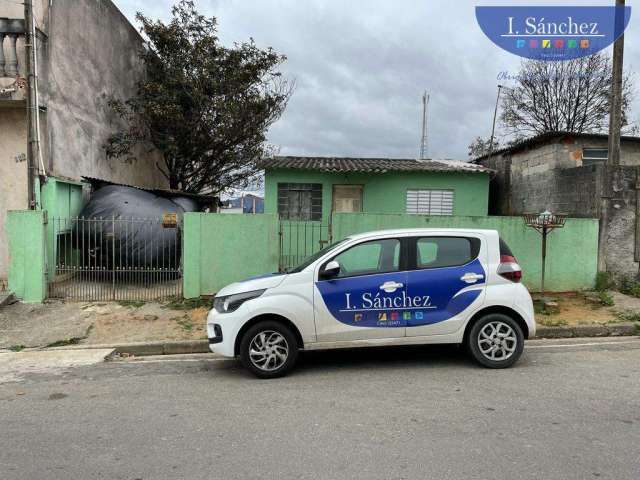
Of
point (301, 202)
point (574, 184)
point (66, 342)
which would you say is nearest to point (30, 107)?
point (66, 342)

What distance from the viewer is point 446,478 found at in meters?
3.21

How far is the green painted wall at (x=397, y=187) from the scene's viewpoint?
14.5 m

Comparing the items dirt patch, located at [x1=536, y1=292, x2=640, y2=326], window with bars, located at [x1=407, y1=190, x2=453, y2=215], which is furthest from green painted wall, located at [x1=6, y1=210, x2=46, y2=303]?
window with bars, located at [x1=407, y1=190, x2=453, y2=215]

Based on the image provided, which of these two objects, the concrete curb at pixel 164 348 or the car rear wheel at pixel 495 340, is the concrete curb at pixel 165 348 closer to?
the concrete curb at pixel 164 348

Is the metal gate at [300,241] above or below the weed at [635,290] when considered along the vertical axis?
above

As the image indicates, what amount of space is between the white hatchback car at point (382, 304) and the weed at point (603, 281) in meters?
5.22

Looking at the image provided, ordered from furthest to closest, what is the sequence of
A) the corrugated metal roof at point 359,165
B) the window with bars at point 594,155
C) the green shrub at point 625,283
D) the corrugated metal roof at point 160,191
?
the corrugated metal roof at point 359,165 < the window with bars at point 594,155 < the corrugated metal roof at point 160,191 < the green shrub at point 625,283

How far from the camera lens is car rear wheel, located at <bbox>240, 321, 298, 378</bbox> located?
5.50m

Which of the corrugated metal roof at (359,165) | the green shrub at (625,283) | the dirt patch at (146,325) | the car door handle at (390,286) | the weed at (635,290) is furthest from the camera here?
the corrugated metal roof at (359,165)

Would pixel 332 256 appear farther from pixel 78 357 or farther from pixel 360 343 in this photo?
pixel 78 357

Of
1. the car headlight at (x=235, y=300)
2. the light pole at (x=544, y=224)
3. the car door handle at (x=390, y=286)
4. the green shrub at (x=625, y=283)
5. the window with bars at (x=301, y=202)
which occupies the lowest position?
the green shrub at (x=625, y=283)

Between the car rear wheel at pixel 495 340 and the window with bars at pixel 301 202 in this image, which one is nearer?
the car rear wheel at pixel 495 340

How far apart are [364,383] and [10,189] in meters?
8.46

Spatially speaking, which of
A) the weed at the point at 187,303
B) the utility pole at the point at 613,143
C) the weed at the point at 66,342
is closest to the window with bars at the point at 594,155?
the utility pole at the point at 613,143
